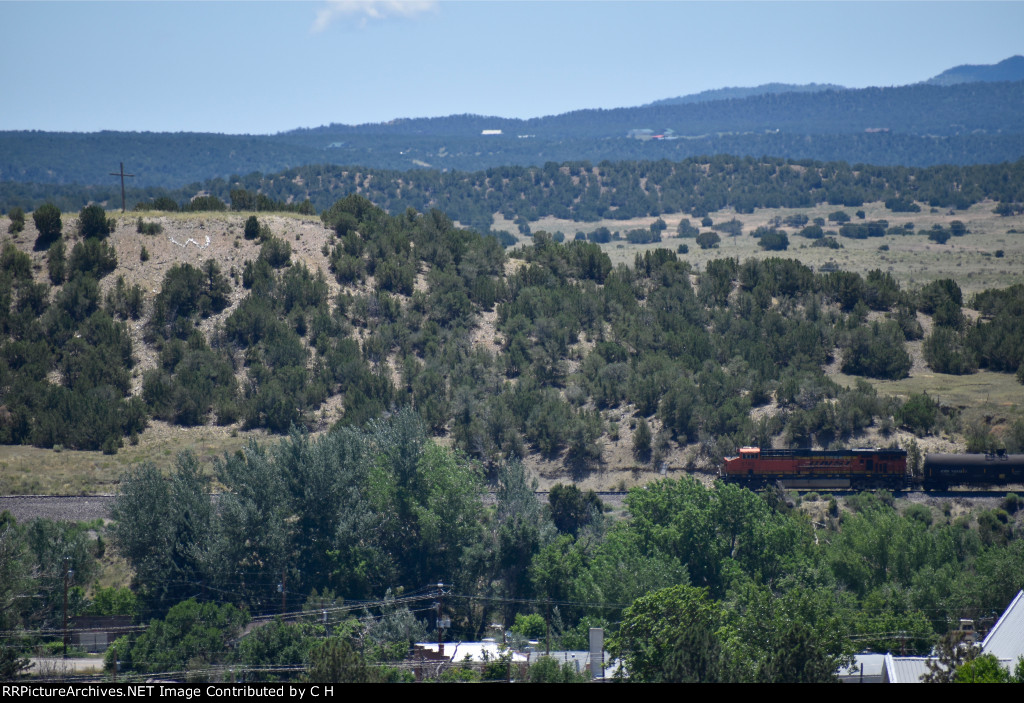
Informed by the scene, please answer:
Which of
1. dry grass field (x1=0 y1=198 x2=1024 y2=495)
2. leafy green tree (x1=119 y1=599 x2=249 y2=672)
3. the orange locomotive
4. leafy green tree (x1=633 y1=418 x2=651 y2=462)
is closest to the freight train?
the orange locomotive

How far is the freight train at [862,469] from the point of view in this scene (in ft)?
126

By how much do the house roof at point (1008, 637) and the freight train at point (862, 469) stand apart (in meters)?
15.1

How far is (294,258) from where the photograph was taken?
5819 centimetres

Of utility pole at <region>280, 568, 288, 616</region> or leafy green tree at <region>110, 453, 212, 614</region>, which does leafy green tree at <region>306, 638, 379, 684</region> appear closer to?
utility pole at <region>280, 568, 288, 616</region>

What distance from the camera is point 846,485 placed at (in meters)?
39.6

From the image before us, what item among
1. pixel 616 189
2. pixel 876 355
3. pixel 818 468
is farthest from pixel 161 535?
pixel 616 189

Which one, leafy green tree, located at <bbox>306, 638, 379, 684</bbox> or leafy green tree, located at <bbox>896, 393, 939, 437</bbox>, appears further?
leafy green tree, located at <bbox>896, 393, 939, 437</bbox>

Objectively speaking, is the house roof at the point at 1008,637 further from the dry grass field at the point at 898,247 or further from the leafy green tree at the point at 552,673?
the dry grass field at the point at 898,247

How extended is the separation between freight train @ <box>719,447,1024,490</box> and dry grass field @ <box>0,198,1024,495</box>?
3696 mm

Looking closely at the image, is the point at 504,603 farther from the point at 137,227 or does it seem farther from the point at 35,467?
the point at 137,227

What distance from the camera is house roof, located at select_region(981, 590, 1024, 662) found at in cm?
2183

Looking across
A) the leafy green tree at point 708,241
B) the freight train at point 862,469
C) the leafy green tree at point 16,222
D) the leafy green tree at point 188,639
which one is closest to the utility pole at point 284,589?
the leafy green tree at point 188,639

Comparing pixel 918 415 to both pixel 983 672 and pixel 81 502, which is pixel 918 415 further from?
pixel 81 502
